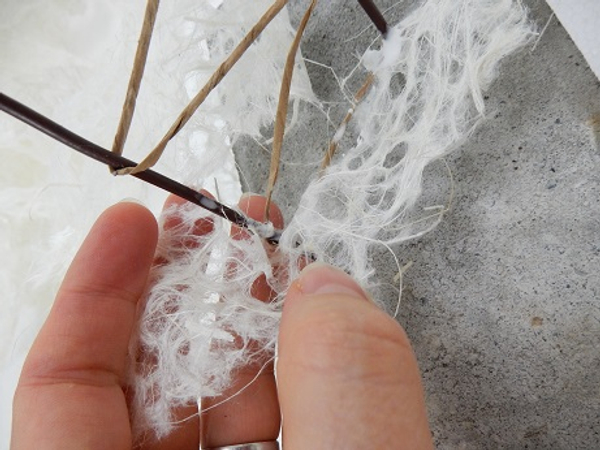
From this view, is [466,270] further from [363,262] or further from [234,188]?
[234,188]

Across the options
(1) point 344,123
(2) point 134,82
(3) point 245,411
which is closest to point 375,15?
(1) point 344,123

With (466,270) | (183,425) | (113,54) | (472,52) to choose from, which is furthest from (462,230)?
(113,54)

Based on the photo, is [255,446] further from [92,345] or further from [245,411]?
[92,345]

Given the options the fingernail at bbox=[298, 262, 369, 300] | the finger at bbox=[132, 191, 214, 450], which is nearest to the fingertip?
the fingernail at bbox=[298, 262, 369, 300]

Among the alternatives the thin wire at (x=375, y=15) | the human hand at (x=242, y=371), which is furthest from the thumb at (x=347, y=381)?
the thin wire at (x=375, y=15)

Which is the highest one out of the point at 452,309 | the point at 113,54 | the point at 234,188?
the point at 113,54

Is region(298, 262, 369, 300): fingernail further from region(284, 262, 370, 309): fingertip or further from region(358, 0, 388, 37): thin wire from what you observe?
region(358, 0, 388, 37): thin wire

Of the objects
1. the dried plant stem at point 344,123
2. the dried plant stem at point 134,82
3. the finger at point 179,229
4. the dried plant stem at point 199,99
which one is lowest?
the dried plant stem at point 344,123

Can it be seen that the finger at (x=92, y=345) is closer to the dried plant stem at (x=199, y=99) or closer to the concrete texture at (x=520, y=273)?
the dried plant stem at (x=199, y=99)

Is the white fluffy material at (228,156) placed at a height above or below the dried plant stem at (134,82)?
below
